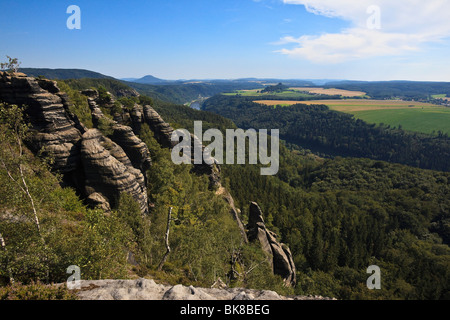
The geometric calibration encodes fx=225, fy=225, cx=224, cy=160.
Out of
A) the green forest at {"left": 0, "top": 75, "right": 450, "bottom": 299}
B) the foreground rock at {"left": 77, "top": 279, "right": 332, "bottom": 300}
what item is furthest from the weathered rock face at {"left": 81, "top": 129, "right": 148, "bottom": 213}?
the foreground rock at {"left": 77, "top": 279, "right": 332, "bottom": 300}

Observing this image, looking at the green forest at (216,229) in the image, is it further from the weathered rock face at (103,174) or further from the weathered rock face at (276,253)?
the weathered rock face at (276,253)

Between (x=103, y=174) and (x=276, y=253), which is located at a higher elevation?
(x=103, y=174)

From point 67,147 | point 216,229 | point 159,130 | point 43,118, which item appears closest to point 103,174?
point 67,147

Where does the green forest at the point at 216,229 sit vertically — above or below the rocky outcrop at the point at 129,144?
below

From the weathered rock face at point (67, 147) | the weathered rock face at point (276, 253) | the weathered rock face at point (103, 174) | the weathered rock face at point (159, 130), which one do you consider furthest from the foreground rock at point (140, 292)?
the weathered rock face at point (159, 130)

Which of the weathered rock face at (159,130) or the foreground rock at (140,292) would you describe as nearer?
the foreground rock at (140,292)

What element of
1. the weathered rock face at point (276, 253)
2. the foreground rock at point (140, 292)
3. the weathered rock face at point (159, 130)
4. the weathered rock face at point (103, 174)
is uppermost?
the weathered rock face at point (159, 130)

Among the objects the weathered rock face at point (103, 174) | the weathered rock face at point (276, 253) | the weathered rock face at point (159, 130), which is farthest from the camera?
the weathered rock face at point (159, 130)

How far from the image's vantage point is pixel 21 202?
656 inches

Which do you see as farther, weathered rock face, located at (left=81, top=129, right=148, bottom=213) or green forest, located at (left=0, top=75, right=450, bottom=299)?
weathered rock face, located at (left=81, top=129, right=148, bottom=213)

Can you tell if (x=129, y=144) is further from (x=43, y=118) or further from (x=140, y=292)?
(x=140, y=292)

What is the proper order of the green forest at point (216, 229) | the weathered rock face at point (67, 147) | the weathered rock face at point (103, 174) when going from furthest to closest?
the weathered rock face at point (103, 174) < the weathered rock face at point (67, 147) < the green forest at point (216, 229)

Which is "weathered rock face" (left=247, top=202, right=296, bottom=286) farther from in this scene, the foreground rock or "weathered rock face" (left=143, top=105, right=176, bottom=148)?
the foreground rock
